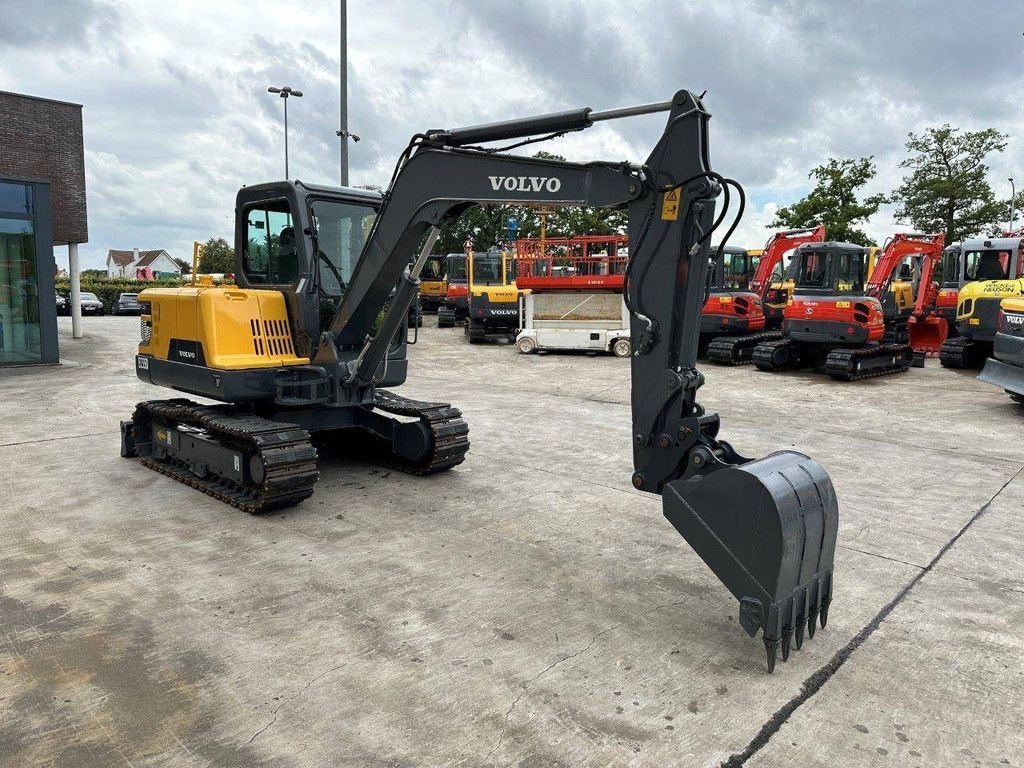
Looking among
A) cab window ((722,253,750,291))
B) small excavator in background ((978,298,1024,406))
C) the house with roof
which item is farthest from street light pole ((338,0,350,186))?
the house with roof

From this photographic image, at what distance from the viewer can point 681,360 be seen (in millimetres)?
4211

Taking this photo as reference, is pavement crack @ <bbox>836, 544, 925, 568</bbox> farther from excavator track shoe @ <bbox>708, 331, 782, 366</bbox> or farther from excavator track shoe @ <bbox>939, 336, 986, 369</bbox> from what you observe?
excavator track shoe @ <bbox>939, 336, 986, 369</bbox>

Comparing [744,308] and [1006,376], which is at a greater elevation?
[744,308]

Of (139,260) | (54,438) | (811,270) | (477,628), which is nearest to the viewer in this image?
(477,628)

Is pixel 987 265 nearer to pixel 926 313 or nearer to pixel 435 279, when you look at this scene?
pixel 926 313

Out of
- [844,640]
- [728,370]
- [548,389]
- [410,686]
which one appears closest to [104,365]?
[548,389]

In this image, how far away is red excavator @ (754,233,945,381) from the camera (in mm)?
14508

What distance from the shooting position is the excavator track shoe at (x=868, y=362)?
1427cm

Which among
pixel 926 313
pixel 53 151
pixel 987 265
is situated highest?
pixel 53 151

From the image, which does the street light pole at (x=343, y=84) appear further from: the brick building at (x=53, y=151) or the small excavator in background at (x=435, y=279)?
the small excavator in background at (x=435, y=279)

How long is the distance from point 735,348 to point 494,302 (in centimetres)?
709

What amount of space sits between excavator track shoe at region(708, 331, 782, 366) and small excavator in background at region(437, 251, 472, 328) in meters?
11.7

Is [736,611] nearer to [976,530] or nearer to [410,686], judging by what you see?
[410,686]

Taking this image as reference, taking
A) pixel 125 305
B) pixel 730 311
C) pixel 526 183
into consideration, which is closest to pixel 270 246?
pixel 526 183
